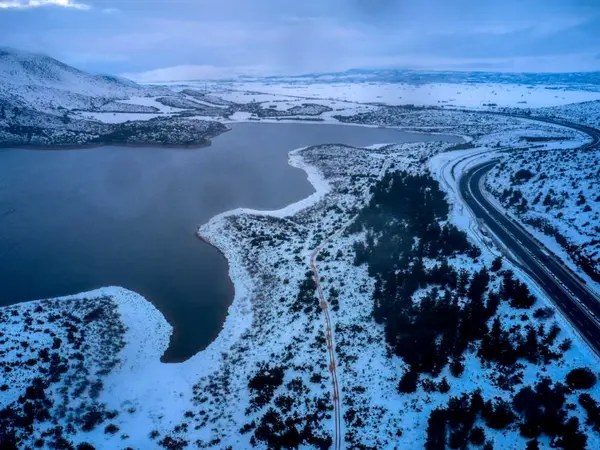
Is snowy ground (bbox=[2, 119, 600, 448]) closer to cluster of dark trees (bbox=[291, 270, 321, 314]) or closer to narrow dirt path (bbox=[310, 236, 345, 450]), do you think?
cluster of dark trees (bbox=[291, 270, 321, 314])

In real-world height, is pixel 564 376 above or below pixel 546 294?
below

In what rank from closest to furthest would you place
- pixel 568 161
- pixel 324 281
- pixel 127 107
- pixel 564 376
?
pixel 564 376 < pixel 324 281 < pixel 568 161 < pixel 127 107

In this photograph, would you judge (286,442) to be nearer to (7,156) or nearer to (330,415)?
(330,415)

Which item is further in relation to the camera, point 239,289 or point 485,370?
point 239,289

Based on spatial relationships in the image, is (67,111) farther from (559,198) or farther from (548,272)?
(548,272)

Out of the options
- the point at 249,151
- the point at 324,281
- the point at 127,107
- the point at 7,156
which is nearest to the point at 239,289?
the point at 324,281

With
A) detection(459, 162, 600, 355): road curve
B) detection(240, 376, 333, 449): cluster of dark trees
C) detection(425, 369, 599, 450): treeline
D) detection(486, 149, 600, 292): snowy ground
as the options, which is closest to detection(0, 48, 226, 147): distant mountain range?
detection(486, 149, 600, 292): snowy ground
